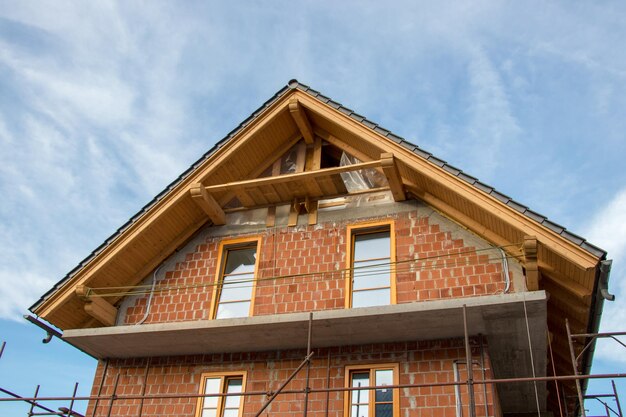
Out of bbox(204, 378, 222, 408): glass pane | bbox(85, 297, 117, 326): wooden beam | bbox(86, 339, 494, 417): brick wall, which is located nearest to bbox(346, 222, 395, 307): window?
bbox(86, 339, 494, 417): brick wall

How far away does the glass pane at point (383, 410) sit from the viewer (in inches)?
404

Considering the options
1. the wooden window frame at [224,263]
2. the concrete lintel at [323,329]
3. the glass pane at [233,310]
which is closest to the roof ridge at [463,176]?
the concrete lintel at [323,329]

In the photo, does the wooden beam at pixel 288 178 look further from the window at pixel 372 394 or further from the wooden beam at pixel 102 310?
the window at pixel 372 394

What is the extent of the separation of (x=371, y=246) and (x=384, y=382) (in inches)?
106

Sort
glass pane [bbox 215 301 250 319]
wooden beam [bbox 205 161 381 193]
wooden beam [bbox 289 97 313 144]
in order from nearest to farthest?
wooden beam [bbox 205 161 381 193] < glass pane [bbox 215 301 250 319] < wooden beam [bbox 289 97 313 144]

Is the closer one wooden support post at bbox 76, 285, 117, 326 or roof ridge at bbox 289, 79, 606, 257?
roof ridge at bbox 289, 79, 606, 257

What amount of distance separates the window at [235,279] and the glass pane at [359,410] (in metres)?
2.73

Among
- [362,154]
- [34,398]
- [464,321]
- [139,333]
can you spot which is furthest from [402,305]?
[34,398]

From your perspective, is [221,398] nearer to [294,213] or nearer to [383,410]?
[383,410]

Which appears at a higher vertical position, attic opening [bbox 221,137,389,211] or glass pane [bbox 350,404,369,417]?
attic opening [bbox 221,137,389,211]

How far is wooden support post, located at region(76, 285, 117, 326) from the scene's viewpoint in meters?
12.2

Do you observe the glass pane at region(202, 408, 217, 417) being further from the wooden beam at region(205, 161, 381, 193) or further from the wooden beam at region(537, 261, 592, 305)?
the wooden beam at region(537, 261, 592, 305)

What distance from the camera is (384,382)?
10695mm

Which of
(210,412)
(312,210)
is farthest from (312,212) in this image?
(210,412)
